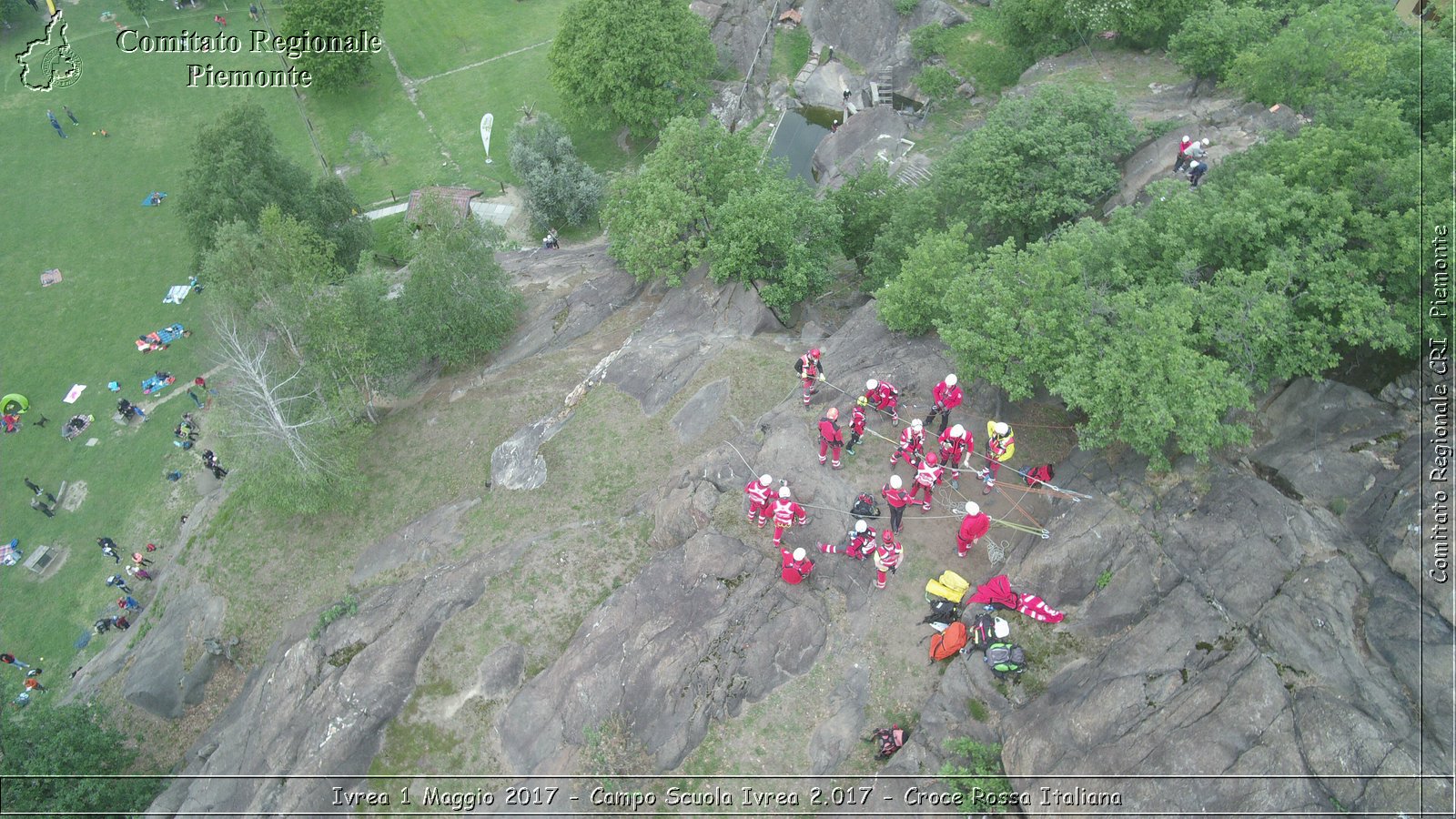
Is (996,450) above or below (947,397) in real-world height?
below

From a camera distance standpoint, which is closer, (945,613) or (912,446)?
(945,613)

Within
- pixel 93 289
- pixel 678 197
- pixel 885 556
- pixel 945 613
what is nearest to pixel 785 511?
pixel 885 556

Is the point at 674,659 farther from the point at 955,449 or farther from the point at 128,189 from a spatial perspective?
the point at 128,189

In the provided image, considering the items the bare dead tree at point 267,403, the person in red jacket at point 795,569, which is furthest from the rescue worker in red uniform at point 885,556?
the bare dead tree at point 267,403

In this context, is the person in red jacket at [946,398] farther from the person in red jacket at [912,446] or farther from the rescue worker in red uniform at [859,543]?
the rescue worker in red uniform at [859,543]

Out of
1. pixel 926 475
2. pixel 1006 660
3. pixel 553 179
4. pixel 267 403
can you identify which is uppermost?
pixel 926 475

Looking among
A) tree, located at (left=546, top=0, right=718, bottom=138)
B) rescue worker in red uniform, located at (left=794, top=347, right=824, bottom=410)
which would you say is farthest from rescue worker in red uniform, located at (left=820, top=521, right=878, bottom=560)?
tree, located at (left=546, top=0, right=718, bottom=138)

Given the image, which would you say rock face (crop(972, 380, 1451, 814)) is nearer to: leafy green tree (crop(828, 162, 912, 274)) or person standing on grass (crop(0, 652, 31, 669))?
leafy green tree (crop(828, 162, 912, 274))

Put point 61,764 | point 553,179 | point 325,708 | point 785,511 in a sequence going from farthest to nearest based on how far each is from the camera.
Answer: point 553,179, point 61,764, point 325,708, point 785,511
